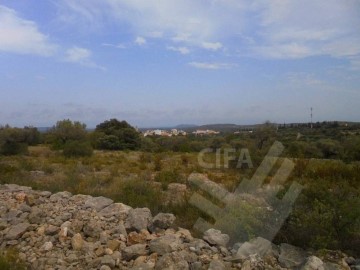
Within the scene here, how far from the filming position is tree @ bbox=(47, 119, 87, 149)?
30825 millimetres

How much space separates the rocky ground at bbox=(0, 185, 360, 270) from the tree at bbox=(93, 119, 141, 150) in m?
23.1

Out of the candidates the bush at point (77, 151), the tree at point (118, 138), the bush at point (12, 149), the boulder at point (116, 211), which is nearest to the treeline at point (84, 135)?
the tree at point (118, 138)

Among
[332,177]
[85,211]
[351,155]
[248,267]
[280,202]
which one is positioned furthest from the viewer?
[351,155]

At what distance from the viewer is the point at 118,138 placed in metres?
30.8

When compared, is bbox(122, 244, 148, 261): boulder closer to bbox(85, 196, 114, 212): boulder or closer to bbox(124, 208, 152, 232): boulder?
bbox(124, 208, 152, 232): boulder

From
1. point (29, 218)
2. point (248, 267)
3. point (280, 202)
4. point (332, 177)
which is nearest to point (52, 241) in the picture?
point (29, 218)

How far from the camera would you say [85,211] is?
21.8ft

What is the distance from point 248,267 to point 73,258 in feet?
8.26

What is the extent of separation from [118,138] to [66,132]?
4.80 meters

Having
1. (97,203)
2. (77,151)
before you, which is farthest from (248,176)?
(77,151)

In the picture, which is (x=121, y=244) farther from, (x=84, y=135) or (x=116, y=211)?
(x=84, y=135)

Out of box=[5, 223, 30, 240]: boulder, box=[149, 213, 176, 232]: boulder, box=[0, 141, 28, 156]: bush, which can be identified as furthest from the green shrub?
box=[0, 141, 28, 156]: bush

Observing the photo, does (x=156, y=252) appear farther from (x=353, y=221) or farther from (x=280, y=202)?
(x=353, y=221)
